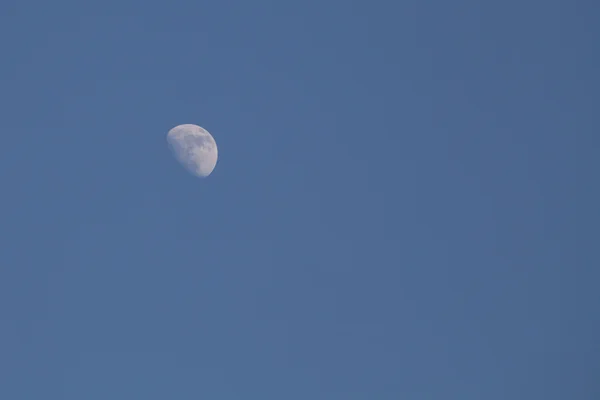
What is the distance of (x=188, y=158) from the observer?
12367mm

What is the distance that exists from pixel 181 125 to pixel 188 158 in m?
0.57

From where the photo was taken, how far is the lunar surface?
12.3 m

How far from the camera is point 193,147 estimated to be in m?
12.3

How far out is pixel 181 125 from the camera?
491 inches

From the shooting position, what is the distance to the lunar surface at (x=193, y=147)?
1232 centimetres
